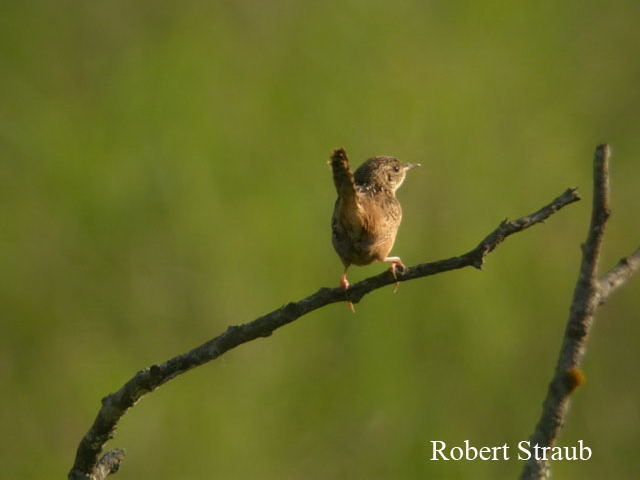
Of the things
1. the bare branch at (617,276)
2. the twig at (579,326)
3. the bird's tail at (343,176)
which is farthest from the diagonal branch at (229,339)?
the bird's tail at (343,176)

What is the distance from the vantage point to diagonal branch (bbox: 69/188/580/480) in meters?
2.81

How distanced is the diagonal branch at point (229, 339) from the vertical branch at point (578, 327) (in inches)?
20.3

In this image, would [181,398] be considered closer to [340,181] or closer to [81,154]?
[81,154]

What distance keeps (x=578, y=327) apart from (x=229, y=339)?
3.90 feet

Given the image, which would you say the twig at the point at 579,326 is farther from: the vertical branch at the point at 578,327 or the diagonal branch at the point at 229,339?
the diagonal branch at the point at 229,339

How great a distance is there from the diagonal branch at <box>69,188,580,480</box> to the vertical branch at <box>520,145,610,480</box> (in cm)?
51

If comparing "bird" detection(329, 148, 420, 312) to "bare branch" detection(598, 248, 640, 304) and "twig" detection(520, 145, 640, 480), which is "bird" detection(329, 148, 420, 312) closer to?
"bare branch" detection(598, 248, 640, 304)

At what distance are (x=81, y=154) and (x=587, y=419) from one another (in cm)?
487

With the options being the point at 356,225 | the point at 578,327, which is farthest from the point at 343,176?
the point at 578,327

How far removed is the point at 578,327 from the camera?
2.14 metres
